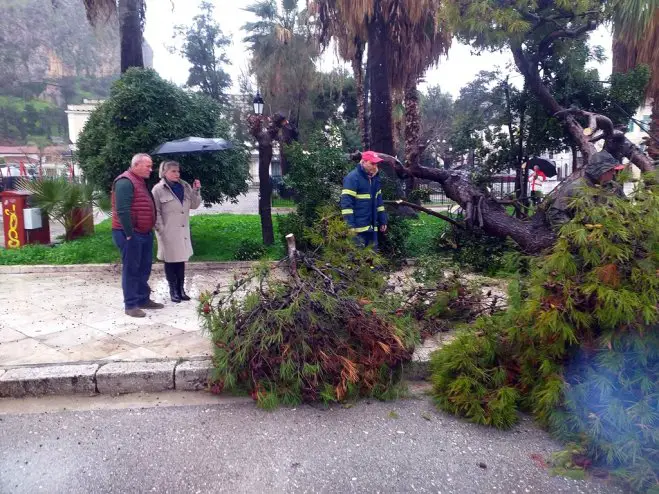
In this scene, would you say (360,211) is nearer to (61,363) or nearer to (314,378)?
(314,378)

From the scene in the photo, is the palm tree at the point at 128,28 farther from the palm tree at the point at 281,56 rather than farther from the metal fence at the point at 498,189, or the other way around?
the palm tree at the point at 281,56

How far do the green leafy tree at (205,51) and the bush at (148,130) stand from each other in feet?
84.4

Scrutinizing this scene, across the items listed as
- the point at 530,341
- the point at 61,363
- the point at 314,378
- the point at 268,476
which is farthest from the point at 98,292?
the point at 530,341

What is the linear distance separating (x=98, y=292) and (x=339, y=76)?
863 inches

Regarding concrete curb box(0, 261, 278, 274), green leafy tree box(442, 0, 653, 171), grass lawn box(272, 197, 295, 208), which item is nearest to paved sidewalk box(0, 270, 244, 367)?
concrete curb box(0, 261, 278, 274)

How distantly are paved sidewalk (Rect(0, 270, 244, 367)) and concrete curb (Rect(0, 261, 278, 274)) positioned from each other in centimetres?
54

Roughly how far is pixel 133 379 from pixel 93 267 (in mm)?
4774

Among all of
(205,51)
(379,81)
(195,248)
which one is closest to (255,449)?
(195,248)

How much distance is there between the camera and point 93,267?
8312 millimetres

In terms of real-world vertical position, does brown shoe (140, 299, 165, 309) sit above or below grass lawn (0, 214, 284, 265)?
below

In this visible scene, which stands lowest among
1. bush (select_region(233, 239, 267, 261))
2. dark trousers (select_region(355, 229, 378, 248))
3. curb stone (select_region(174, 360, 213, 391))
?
curb stone (select_region(174, 360, 213, 391))

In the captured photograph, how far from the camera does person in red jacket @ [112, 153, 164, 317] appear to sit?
543 centimetres

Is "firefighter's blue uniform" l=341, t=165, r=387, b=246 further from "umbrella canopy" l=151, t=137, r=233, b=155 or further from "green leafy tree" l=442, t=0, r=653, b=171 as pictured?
"green leafy tree" l=442, t=0, r=653, b=171

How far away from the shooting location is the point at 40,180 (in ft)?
33.8
